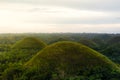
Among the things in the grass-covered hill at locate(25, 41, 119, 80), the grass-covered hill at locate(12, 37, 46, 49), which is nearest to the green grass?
the grass-covered hill at locate(25, 41, 119, 80)

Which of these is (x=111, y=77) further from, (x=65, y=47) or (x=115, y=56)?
(x=115, y=56)

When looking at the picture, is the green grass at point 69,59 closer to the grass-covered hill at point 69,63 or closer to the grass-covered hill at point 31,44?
the grass-covered hill at point 69,63

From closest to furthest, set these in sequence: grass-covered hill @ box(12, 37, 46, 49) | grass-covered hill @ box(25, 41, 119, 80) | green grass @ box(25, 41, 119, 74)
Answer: grass-covered hill @ box(25, 41, 119, 80) → green grass @ box(25, 41, 119, 74) → grass-covered hill @ box(12, 37, 46, 49)

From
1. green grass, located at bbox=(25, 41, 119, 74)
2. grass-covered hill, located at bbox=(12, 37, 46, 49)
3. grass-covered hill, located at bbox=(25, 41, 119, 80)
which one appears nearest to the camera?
grass-covered hill, located at bbox=(25, 41, 119, 80)

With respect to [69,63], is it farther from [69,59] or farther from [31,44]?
[31,44]

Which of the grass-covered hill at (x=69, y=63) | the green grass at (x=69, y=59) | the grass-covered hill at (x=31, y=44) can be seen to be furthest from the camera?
the grass-covered hill at (x=31, y=44)

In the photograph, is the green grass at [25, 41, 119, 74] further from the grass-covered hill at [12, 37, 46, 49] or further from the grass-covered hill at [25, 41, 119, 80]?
the grass-covered hill at [12, 37, 46, 49]

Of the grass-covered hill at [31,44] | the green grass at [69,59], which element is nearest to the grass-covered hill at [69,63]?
the green grass at [69,59]
